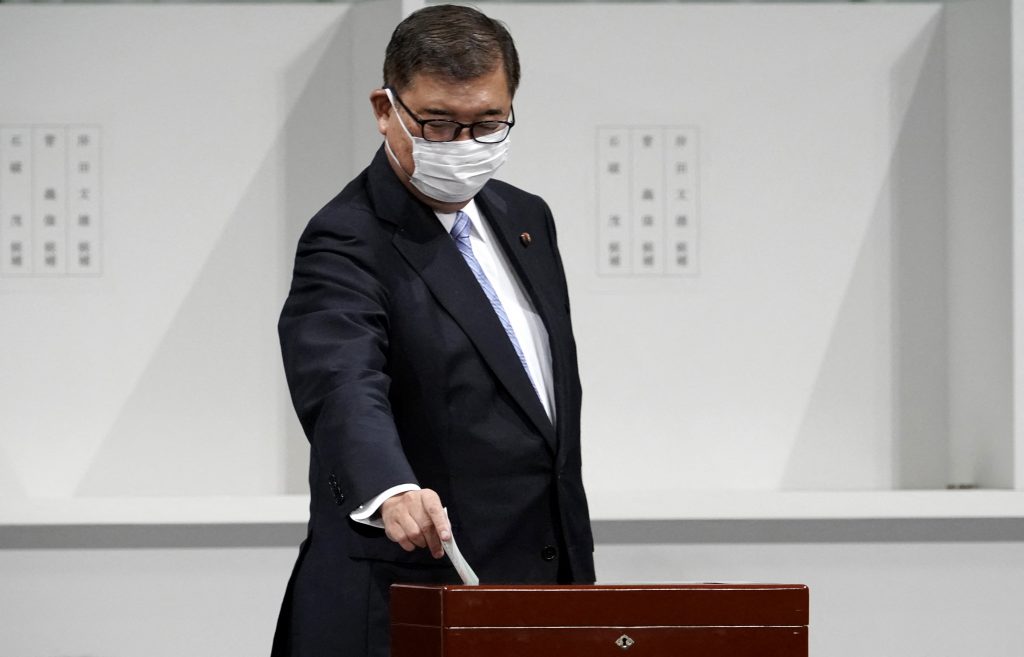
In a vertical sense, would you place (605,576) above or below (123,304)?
below

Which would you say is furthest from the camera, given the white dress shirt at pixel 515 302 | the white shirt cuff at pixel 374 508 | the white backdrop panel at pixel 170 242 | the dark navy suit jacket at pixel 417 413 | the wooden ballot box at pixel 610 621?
the white backdrop panel at pixel 170 242

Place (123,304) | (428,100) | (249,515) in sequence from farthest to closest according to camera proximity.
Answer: (123,304) → (249,515) → (428,100)

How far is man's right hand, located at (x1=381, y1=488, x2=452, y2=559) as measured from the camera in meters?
1.12

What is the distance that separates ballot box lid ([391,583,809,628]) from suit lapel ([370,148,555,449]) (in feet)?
1.18

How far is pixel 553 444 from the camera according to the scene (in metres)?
1.43

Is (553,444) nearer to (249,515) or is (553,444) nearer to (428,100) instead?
(428,100)

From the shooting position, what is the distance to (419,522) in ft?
3.71

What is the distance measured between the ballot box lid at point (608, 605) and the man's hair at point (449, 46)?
1.92 ft

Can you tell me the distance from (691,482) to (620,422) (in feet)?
0.77

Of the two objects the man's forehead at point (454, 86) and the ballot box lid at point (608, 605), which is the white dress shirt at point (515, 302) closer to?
the man's forehead at point (454, 86)

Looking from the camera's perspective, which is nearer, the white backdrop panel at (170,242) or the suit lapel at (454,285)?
the suit lapel at (454,285)

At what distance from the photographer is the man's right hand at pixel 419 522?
3.67 ft

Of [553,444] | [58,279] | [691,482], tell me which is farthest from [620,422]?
[553,444]

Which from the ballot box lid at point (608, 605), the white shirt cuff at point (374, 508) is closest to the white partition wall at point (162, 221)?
the white shirt cuff at point (374, 508)
